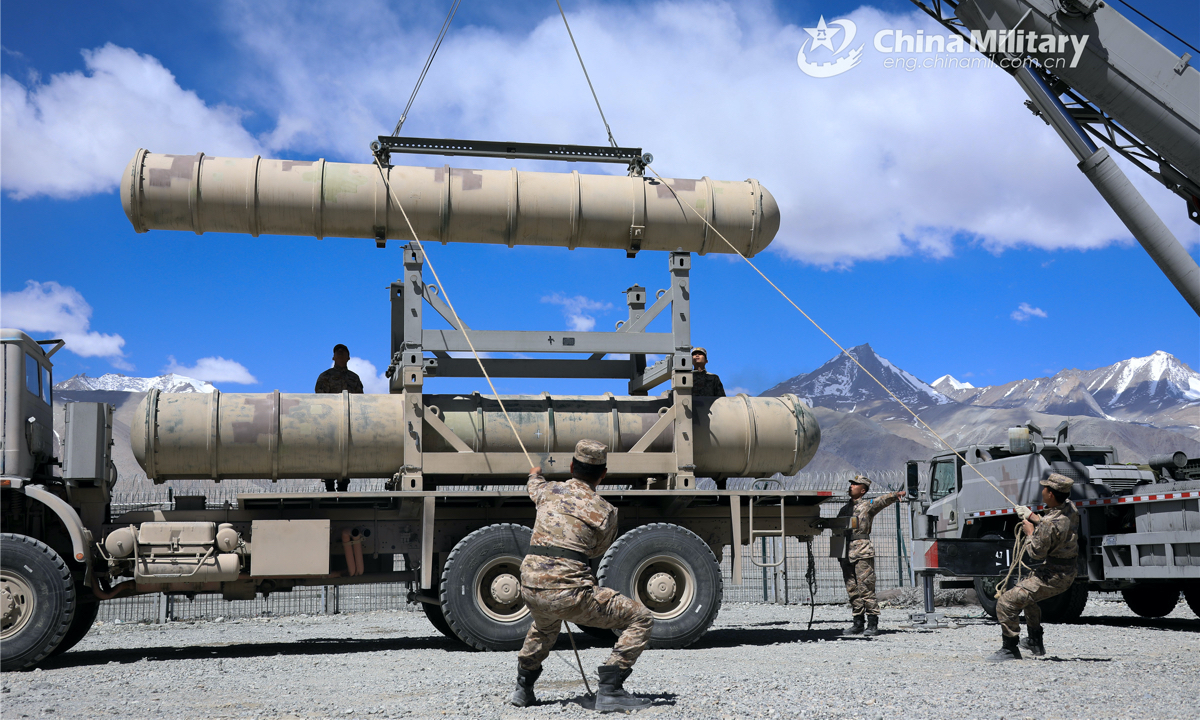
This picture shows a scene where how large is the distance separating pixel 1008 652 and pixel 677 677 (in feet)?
10.1

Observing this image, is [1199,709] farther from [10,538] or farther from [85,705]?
[10,538]

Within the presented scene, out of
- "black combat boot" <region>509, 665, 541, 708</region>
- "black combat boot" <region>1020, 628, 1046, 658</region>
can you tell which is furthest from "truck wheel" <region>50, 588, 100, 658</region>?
"black combat boot" <region>1020, 628, 1046, 658</region>

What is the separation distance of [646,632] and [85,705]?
3.95 metres

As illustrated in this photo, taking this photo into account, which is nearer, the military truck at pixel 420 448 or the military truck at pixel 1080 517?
the military truck at pixel 420 448

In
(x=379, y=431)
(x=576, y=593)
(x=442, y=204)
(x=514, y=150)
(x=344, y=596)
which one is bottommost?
(x=344, y=596)

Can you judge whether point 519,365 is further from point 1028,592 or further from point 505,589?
point 1028,592

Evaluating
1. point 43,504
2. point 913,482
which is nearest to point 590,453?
point 43,504

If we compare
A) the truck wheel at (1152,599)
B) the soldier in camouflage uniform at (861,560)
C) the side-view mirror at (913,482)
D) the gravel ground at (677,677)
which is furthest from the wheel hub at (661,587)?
the truck wheel at (1152,599)

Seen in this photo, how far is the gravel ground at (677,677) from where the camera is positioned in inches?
242

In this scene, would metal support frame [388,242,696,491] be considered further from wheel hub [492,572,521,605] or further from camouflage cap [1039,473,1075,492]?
camouflage cap [1039,473,1075,492]

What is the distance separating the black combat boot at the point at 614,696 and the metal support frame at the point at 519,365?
4.04m

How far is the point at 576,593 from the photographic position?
608 centimetres

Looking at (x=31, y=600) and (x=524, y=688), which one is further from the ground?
(x=31, y=600)

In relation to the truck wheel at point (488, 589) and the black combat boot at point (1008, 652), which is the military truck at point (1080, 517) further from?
the truck wheel at point (488, 589)
